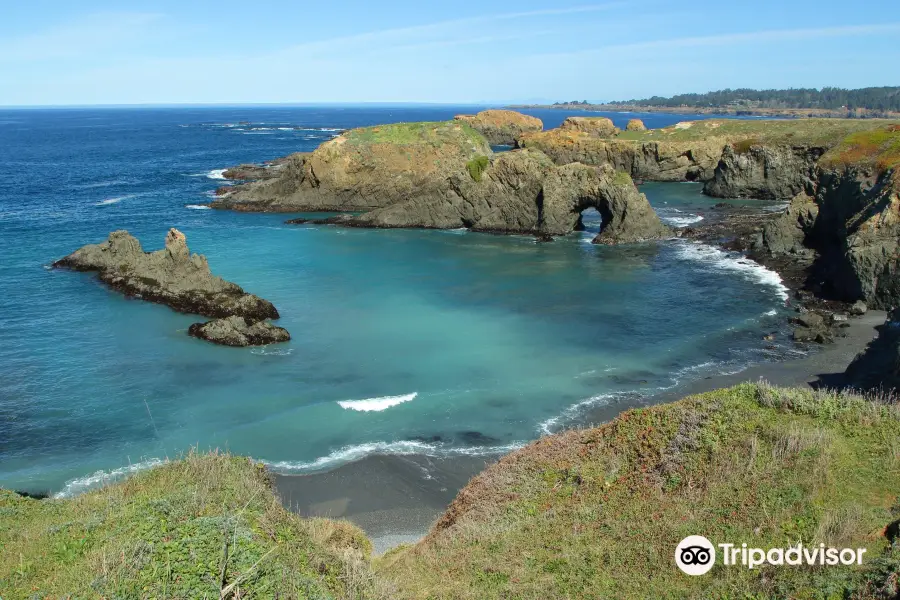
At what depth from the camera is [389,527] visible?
840 inches

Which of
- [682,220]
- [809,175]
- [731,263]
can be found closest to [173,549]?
[731,263]

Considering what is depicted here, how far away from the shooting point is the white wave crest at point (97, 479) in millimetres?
22750

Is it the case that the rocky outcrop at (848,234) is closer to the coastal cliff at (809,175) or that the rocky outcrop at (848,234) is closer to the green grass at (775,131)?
the coastal cliff at (809,175)

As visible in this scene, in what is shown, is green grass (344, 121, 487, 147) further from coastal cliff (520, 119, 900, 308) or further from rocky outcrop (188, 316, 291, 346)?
rocky outcrop (188, 316, 291, 346)

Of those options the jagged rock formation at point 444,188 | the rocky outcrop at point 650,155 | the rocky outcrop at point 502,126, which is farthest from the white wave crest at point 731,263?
the rocky outcrop at point 502,126

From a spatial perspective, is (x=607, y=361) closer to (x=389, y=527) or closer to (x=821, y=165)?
(x=389, y=527)

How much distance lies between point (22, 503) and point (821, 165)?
6158cm

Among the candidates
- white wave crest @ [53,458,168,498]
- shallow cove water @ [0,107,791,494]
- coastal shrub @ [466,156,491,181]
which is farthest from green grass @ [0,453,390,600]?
coastal shrub @ [466,156,491,181]

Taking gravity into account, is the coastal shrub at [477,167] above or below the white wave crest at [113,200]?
above

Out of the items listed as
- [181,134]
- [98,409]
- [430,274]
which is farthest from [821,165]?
[181,134]

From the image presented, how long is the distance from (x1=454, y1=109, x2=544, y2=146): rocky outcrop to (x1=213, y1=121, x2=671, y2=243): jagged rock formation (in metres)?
71.1

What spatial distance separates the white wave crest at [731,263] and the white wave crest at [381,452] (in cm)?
2841

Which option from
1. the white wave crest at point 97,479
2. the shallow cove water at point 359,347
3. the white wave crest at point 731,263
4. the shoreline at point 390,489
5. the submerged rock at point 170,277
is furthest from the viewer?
the white wave crest at point 731,263

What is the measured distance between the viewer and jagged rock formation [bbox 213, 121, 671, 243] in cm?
6119
